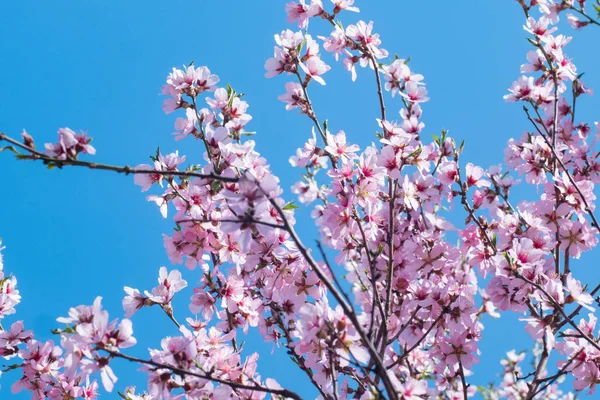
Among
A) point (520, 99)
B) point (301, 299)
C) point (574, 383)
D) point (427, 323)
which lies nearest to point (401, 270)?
point (427, 323)

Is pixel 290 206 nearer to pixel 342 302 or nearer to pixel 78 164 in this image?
pixel 342 302

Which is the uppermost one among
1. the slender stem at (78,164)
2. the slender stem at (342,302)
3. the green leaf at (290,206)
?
the green leaf at (290,206)

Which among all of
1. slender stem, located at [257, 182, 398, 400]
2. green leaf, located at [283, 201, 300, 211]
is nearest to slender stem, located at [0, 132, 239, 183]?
slender stem, located at [257, 182, 398, 400]

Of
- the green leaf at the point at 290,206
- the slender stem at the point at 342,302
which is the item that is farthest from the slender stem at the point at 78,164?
the green leaf at the point at 290,206

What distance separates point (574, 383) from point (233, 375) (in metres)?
2.24

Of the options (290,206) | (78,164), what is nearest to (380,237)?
(290,206)

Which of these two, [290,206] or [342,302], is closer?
[342,302]

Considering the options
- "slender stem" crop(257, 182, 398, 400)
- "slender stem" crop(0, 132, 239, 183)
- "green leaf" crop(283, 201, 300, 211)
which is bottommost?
"slender stem" crop(257, 182, 398, 400)

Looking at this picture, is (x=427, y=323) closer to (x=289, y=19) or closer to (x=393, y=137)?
(x=393, y=137)

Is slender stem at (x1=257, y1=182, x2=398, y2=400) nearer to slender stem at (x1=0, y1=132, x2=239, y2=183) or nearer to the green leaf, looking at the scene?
slender stem at (x1=0, y1=132, x2=239, y2=183)

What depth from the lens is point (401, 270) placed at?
11.8ft

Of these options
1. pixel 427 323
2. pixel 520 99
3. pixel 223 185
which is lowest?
pixel 427 323

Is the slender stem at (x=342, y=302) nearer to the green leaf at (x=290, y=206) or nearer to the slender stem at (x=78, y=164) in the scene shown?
the slender stem at (x=78, y=164)

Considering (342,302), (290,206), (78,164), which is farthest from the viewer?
(290,206)
